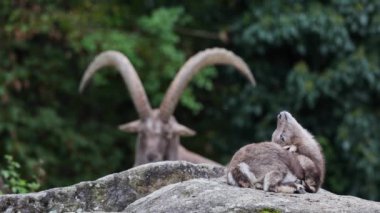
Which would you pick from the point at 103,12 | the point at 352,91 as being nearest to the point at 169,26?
the point at 103,12

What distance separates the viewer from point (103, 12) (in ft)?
56.7

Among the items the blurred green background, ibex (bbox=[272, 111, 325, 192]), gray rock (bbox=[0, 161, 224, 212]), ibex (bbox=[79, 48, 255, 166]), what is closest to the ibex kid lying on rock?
ibex (bbox=[272, 111, 325, 192])

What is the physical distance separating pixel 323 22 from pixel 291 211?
11.0 metres

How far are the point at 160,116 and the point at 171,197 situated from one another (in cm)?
721

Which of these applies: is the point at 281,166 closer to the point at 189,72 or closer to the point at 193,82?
the point at 189,72

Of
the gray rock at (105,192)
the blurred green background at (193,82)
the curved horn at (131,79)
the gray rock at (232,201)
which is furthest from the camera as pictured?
the blurred green background at (193,82)

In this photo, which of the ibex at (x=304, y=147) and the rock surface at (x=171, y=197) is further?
the ibex at (x=304, y=147)

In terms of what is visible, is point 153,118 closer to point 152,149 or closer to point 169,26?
point 152,149

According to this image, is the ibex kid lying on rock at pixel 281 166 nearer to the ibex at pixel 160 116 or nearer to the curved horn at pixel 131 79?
the ibex at pixel 160 116

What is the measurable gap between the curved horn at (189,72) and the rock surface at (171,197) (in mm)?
6114

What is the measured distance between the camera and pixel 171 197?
5.62 meters

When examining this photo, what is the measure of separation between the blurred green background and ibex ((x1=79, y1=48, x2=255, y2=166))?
2.57 m

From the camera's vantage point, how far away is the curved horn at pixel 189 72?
1282 centimetres

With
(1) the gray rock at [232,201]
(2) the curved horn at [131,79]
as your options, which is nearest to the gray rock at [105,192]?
(1) the gray rock at [232,201]
